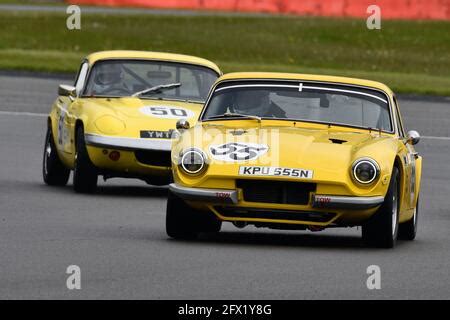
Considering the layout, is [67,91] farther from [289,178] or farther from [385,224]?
[385,224]

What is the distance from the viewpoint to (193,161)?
1156 cm

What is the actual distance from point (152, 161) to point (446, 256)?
4787 millimetres

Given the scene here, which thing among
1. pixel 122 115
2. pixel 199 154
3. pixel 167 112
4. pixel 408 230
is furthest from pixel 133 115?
pixel 199 154

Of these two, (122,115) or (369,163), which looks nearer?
(369,163)

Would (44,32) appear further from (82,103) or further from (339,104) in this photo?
(339,104)

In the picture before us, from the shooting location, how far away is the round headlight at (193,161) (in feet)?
37.8

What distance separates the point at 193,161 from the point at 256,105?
1.52 meters

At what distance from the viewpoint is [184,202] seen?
38.3 feet

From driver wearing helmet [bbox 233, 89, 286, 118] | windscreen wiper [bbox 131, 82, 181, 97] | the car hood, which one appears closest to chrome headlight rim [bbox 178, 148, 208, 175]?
driver wearing helmet [bbox 233, 89, 286, 118]

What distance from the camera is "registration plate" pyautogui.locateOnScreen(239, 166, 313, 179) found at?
37.2 ft

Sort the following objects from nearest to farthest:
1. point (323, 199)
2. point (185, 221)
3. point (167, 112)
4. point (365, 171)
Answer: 1. point (323, 199)
2. point (365, 171)
3. point (185, 221)
4. point (167, 112)

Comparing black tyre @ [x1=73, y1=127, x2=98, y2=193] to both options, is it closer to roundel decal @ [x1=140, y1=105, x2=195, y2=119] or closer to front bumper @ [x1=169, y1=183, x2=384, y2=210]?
roundel decal @ [x1=140, y1=105, x2=195, y2=119]

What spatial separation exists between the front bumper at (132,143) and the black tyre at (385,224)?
13.9ft
